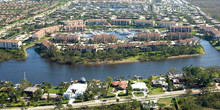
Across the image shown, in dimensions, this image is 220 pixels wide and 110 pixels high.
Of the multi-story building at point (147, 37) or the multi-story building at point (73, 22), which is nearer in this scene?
the multi-story building at point (147, 37)

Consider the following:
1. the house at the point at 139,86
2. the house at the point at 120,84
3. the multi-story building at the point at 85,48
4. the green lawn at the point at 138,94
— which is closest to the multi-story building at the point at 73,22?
the multi-story building at the point at 85,48

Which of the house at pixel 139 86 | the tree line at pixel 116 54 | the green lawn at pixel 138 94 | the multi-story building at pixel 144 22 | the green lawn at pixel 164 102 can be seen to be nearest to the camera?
the green lawn at pixel 164 102

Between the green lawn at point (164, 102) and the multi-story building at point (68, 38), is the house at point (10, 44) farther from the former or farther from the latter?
the green lawn at point (164, 102)

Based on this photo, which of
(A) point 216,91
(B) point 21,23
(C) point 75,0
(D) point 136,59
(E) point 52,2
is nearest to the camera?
(A) point 216,91

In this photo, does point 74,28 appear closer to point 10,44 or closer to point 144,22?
point 144,22

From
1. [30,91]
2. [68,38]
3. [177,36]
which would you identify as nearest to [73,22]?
[68,38]

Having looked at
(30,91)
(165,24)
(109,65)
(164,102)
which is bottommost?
(164,102)

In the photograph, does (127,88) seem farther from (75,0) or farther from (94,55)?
(75,0)

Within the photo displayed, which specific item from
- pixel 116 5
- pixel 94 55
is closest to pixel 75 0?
pixel 116 5

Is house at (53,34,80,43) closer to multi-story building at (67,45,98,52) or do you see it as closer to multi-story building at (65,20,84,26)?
multi-story building at (67,45,98,52)
